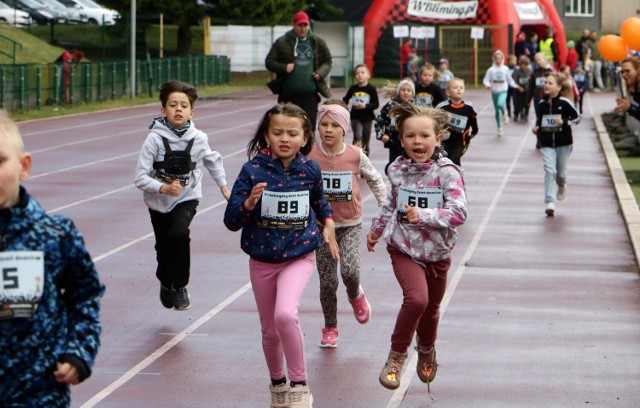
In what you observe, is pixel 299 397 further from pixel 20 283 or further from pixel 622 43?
pixel 622 43

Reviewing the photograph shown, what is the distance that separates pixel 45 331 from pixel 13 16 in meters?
58.0

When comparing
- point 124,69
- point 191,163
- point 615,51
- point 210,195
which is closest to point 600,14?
point 124,69

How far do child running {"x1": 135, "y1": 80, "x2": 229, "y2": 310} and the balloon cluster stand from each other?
13.9 meters

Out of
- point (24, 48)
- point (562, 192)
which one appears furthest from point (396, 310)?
point (24, 48)

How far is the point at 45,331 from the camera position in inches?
177

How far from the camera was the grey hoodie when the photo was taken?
9633 mm

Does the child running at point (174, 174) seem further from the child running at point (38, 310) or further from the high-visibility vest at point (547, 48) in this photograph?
the high-visibility vest at point (547, 48)

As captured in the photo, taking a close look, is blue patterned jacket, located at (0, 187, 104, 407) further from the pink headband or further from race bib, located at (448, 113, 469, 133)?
race bib, located at (448, 113, 469, 133)

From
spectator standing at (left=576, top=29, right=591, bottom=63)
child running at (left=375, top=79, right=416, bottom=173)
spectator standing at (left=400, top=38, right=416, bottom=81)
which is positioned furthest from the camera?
spectator standing at (left=400, top=38, right=416, bottom=81)

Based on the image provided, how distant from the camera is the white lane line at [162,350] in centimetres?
788

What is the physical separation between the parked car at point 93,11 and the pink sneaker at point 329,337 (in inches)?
2236

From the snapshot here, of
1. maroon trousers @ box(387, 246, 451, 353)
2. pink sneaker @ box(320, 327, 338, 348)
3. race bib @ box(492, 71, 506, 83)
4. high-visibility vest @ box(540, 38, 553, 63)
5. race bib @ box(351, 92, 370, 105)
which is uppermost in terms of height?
high-visibility vest @ box(540, 38, 553, 63)

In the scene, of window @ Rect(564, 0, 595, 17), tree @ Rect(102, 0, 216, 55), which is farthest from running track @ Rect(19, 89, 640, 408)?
window @ Rect(564, 0, 595, 17)

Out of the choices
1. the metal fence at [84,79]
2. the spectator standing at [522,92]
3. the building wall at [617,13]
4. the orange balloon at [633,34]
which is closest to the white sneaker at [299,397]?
the orange balloon at [633,34]
